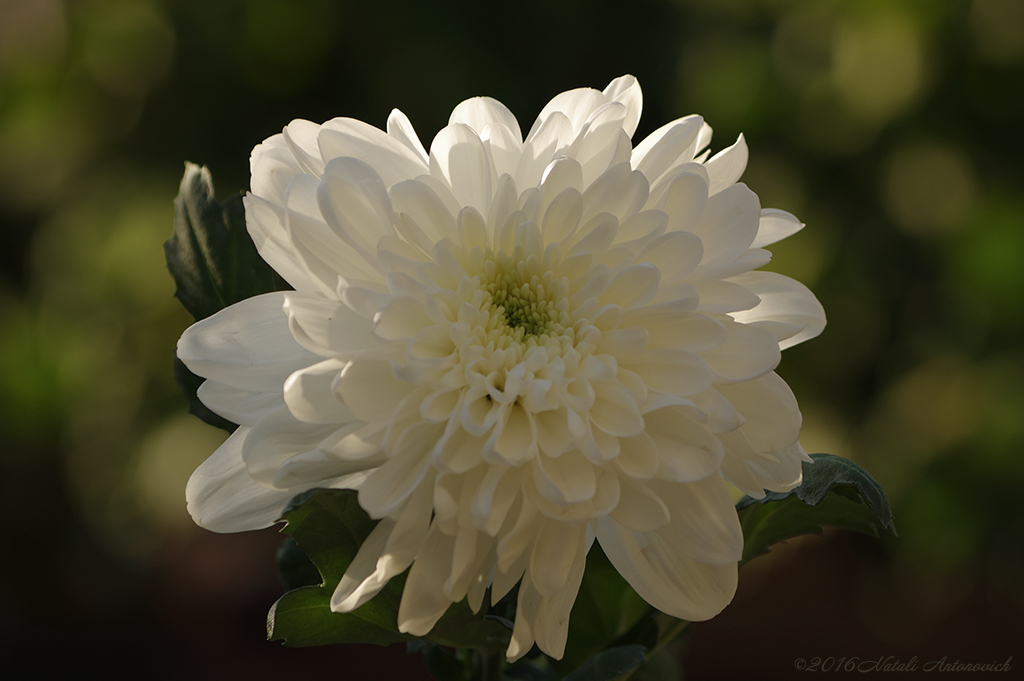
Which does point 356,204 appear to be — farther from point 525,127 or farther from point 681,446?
point 525,127

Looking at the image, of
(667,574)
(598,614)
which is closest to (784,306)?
(667,574)

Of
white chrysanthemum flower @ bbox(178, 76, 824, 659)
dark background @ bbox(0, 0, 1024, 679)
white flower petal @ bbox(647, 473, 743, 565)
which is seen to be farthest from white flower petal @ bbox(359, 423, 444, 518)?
dark background @ bbox(0, 0, 1024, 679)

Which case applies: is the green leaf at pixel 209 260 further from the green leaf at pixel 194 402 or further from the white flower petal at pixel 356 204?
the white flower petal at pixel 356 204

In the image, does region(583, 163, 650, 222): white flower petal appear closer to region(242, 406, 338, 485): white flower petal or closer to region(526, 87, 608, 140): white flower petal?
region(526, 87, 608, 140): white flower petal

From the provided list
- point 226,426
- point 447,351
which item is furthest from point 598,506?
point 226,426

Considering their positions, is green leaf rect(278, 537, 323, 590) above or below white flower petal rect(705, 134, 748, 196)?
below

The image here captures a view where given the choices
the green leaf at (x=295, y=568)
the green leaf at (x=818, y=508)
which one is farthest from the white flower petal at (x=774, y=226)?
the green leaf at (x=295, y=568)

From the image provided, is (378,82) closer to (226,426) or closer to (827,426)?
(827,426)

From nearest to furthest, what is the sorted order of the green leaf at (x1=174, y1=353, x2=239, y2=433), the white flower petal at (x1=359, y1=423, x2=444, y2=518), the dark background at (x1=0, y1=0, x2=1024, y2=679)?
the white flower petal at (x1=359, y1=423, x2=444, y2=518) < the green leaf at (x1=174, y1=353, x2=239, y2=433) < the dark background at (x1=0, y1=0, x2=1024, y2=679)
